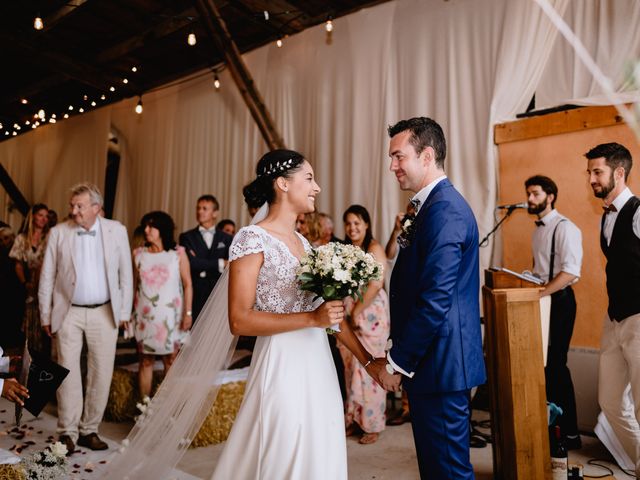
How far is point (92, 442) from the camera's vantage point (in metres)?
3.99

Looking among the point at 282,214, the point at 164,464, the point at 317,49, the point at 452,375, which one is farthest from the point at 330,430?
the point at 317,49

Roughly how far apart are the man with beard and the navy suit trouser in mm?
1568

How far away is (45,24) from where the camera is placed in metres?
7.22

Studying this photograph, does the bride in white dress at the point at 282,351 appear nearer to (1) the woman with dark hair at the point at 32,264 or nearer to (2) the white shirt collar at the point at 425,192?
(2) the white shirt collar at the point at 425,192

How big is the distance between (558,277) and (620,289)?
2.75 feet

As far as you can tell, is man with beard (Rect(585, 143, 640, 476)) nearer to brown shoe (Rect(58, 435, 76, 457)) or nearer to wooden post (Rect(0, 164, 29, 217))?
brown shoe (Rect(58, 435, 76, 457))

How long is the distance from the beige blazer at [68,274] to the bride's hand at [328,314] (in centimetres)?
262

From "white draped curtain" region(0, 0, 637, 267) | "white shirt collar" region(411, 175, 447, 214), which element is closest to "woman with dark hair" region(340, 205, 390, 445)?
"white draped curtain" region(0, 0, 637, 267)

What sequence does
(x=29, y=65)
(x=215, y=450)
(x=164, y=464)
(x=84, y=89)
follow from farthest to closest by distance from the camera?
(x=84, y=89)
(x=29, y=65)
(x=215, y=450)
(x=164, y=464)

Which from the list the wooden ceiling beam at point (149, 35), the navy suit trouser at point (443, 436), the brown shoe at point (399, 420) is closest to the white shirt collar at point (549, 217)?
the brown shoe at point (399, 420)

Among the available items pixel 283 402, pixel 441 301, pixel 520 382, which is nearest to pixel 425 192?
pixel 441 301

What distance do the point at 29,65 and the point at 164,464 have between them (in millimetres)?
8513

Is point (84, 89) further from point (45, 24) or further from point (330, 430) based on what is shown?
point (330, 430)

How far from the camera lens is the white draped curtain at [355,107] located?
202 inches
